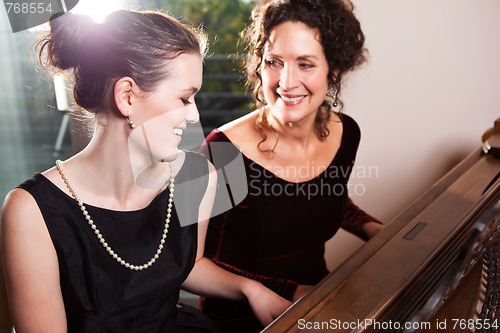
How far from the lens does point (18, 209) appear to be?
0.96 metres

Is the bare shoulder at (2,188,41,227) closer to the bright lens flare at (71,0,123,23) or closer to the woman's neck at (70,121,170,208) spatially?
the woman's neck at (70,121,170,208)

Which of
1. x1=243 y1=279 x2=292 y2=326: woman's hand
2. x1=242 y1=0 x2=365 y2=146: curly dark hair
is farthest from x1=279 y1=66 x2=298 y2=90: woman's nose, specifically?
x1=243 y1=279 x2=292 y2=326: woman's hand

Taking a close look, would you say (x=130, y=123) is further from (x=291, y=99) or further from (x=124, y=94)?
(x=291, y=99)

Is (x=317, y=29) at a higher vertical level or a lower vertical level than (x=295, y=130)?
higher

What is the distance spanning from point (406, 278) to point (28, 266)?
0.71 metres

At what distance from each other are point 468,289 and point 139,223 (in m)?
0.77

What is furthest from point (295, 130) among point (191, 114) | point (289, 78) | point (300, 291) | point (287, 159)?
point (191, 114)

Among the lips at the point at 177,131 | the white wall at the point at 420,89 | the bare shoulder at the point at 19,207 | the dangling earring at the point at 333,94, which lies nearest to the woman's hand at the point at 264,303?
the lips at the point at 177,131

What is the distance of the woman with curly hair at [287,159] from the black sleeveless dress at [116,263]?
0.92ft

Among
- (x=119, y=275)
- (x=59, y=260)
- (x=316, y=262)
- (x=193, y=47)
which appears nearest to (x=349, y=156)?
(x=316, y=262)

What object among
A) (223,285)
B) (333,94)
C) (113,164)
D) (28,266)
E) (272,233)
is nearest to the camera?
(28,266)

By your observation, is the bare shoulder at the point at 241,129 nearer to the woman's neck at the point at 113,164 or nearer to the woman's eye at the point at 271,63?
the woman's eye at the point at 271,63

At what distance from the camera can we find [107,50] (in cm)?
99

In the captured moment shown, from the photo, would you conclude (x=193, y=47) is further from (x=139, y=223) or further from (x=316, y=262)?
(x=316, y=262)
